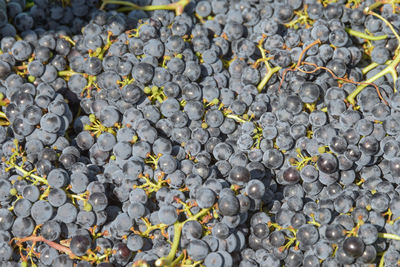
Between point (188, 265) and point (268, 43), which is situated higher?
point (268, 43)

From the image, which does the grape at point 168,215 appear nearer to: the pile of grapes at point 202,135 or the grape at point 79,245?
the pile of grapes at point 202,135

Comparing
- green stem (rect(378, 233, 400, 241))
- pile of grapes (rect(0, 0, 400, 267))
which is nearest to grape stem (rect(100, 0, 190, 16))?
pile of grapes (rect(0, 0, 400, 267))

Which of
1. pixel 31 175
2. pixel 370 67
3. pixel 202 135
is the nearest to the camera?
pixel 31 175

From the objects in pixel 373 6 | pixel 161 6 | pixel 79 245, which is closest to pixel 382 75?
pixel 373 6

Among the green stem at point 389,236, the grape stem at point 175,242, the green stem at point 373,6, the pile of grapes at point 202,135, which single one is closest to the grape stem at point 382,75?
the pile of grapes at point 202,135

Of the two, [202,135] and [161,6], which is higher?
[161,6]

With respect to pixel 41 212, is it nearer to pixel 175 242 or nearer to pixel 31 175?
pixel 31 175

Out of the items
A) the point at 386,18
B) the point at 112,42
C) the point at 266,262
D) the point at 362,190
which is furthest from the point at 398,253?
the point at 112,42

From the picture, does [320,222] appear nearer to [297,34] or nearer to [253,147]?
[253,147]
